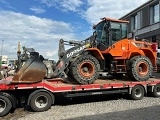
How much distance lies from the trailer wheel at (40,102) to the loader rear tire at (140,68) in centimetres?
447

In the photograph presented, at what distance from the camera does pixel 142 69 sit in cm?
1244

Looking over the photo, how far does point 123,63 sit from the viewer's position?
12258mm

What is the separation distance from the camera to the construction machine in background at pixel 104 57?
10758 millimetres

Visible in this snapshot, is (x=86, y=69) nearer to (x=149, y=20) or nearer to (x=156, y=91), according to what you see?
(x=156, y=91)

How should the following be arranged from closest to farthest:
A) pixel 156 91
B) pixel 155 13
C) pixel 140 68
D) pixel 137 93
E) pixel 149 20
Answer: pixel 137 93, pixel 156 91, pixel 140 68, pixel 155 13, pixel 149 20

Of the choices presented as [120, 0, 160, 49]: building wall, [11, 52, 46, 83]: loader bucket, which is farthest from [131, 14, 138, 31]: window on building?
[11, 52, 46, 83]: loader bucket

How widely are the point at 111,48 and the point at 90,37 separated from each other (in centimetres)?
115

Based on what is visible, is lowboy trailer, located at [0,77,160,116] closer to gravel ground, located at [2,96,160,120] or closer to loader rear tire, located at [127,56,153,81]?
gravel ground, located at [2,96,160,120]

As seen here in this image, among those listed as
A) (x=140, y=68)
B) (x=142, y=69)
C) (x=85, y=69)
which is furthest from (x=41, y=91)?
(x=142, y=69)

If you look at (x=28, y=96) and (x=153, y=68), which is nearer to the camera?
(x=28, y=96)

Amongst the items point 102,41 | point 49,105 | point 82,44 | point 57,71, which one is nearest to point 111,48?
point 102,41

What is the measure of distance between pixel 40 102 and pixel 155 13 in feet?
83.4

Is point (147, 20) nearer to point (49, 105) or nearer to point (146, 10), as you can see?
point (146, 10)

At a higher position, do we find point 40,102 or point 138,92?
point 138,92
